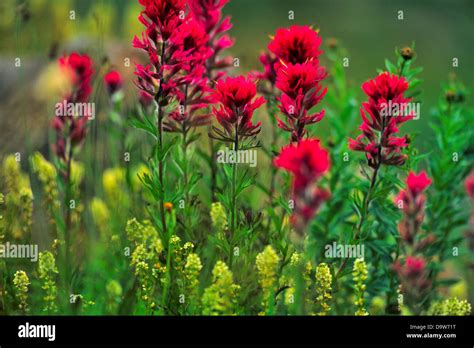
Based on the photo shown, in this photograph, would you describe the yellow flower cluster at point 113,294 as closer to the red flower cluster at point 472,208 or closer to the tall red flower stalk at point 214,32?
the tall red flower stalk at point 214,32

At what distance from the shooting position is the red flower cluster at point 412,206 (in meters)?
3.08

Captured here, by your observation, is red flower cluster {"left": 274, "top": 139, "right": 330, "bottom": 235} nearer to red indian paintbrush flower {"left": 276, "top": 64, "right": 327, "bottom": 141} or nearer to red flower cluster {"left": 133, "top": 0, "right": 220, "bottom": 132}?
red indian paintbrush flower {"left": 276, "top": 64, "right": 327, "bottom": 141}

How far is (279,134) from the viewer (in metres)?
3.27

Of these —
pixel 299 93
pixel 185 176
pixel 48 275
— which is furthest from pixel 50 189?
pixel 299 93

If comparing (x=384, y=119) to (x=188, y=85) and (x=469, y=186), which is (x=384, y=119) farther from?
(x=469, y=186)

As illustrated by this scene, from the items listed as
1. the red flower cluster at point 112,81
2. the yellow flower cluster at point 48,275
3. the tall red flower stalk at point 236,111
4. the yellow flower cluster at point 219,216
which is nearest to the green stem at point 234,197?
the tall red flower stalk at point 236,111

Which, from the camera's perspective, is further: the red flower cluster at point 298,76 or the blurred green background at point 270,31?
the blurred green background at point 270,31

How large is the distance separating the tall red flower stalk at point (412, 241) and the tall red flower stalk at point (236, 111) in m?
0.73

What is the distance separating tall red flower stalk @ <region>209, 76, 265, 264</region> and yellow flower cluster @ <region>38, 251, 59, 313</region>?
0.77 meters

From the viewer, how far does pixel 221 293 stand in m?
2.97

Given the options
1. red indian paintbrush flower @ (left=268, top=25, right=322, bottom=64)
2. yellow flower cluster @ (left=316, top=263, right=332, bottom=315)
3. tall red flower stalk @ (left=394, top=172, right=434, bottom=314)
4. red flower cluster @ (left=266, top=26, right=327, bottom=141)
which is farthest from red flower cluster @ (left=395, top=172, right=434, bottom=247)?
red indian paintbrush flower @ (left=268, top=25, right=322, bottom=64)

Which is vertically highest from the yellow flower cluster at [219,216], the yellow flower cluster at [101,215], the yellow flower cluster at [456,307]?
the yellow flower cluster at [101,215]
